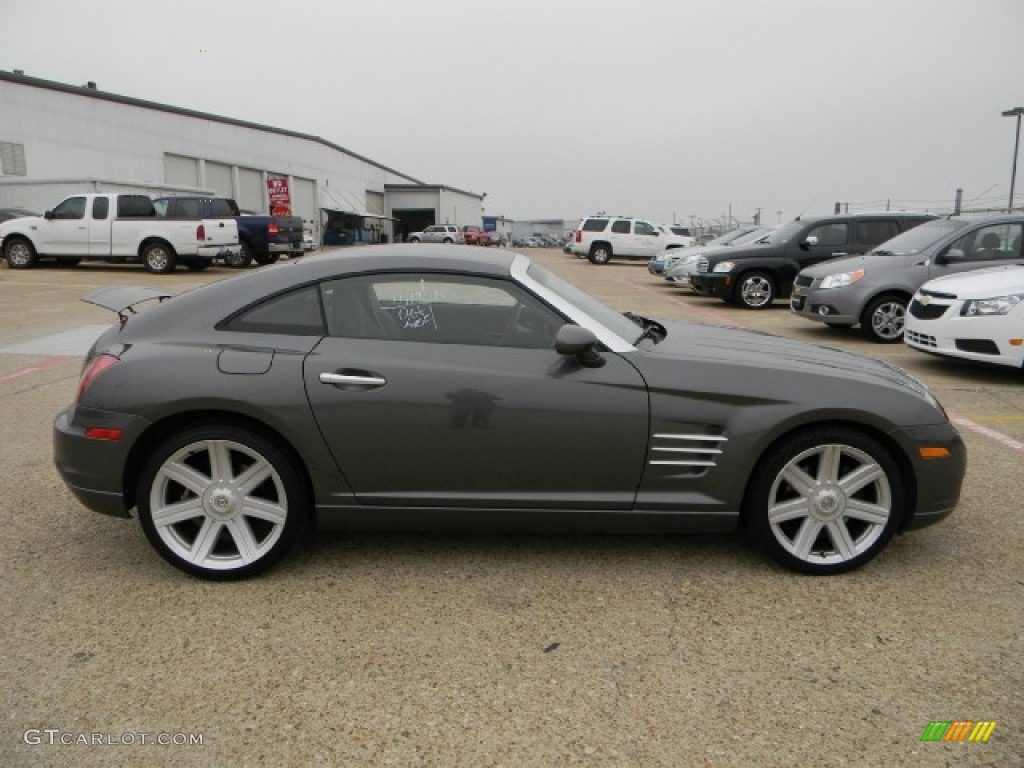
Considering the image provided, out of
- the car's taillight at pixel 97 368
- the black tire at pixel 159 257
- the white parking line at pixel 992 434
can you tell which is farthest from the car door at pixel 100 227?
the white parking line at pixel 992 434

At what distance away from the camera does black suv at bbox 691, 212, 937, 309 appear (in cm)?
1308

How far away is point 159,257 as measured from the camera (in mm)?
19031

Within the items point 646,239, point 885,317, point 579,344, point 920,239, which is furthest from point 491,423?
point 646,239

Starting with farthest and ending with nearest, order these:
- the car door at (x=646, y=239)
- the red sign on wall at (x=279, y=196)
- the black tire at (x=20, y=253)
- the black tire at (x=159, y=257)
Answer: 1. the red sign on wall at (x=279, y=196)
2. the car door at (x=646, y=239)
3. the black tire at (x=20, y=253)
4. the black tire at (x=159, y=257)

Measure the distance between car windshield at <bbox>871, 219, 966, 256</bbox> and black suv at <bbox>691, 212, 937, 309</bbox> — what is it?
2.54 m

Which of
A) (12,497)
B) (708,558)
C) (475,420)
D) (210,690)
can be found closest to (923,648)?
(708,558)

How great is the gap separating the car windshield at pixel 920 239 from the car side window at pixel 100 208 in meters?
17.1

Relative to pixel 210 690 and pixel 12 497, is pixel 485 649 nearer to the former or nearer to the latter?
pixel 210 690

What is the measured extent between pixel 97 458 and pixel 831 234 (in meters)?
12.7

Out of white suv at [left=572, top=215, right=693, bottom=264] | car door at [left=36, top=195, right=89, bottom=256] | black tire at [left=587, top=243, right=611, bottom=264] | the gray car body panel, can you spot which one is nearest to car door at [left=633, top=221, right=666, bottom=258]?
white suv at [left=572, top=215, right=693, bottom=264]

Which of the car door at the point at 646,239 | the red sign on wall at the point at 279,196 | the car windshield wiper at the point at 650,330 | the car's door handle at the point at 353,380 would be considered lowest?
the car's door handle at the point at 353,380

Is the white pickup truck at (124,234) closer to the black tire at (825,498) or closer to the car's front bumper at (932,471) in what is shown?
the black tire at (825,498)

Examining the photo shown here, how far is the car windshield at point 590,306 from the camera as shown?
349 centimetres

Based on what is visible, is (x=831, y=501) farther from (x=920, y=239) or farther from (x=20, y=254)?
(x=20, y=254)
